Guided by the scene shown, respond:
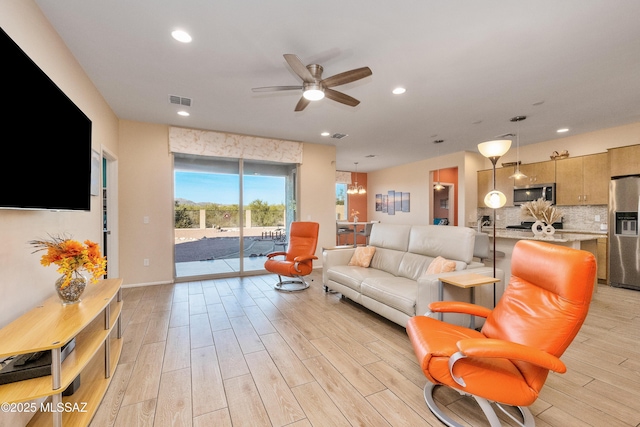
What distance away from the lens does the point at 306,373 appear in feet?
6.83

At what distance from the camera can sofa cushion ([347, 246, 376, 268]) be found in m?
3.93

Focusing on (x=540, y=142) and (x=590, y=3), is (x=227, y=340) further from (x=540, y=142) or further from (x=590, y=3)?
(x=540, y=142)

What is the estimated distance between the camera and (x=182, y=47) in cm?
250

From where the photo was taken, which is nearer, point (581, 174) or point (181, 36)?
point (181, 36)

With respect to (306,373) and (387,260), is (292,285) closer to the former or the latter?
(387,260)

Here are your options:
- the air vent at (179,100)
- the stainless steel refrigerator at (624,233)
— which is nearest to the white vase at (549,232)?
the stainless steel refrigerator at (624,233)

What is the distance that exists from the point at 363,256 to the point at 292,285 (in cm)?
135

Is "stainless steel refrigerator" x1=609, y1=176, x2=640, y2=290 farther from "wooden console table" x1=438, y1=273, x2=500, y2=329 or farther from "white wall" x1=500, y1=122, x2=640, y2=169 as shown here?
"wooden console table" x1=438, y1=273, x2=500, y2=329

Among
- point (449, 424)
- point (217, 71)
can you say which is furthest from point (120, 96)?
point (449, 424)

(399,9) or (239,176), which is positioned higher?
(399,9)

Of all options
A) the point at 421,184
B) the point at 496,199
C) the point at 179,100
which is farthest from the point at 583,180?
the point at 179,100

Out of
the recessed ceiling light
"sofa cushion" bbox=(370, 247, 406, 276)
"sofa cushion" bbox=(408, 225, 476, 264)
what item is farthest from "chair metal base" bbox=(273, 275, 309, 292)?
the recessed ceiling light

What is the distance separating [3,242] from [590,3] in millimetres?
4194

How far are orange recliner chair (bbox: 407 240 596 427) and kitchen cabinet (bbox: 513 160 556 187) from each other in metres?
5.08
